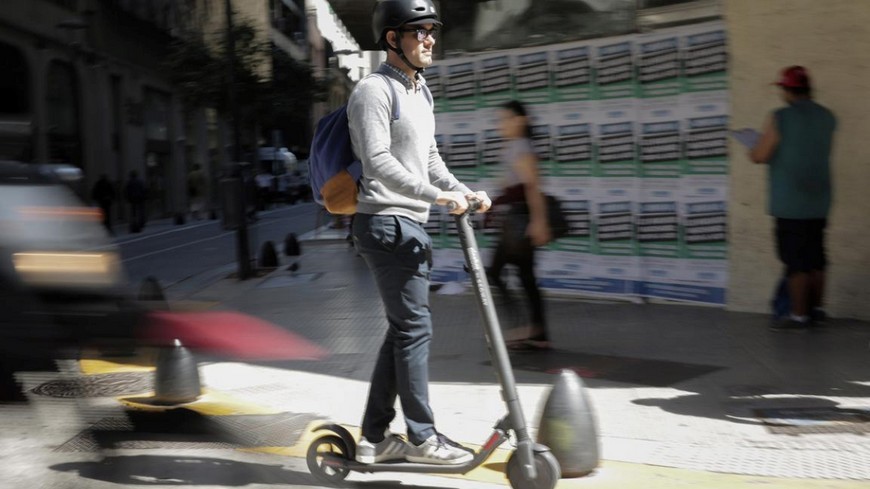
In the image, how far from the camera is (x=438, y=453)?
4262mm

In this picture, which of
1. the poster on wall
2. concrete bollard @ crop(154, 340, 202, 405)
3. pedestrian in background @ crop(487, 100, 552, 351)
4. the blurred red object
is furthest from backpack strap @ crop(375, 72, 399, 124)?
the poster on wall

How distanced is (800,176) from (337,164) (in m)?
4.54

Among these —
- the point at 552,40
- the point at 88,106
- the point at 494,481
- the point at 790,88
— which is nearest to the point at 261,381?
the point at 494,481

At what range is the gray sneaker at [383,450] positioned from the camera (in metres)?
4.35

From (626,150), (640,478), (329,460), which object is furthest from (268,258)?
(640,478)

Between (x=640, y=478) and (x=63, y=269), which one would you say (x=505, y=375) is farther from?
(x=63, y=269)

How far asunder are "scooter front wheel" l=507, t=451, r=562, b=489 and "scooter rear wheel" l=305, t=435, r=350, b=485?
72 centimetres

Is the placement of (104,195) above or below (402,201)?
below

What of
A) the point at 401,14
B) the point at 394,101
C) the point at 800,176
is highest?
the point at 401,14

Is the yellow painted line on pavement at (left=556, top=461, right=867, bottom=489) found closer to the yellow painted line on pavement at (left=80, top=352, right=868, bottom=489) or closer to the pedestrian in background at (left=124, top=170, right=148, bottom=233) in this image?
the yellow painted line on pavement at (left=80, top=352, right=868, bottom=489)

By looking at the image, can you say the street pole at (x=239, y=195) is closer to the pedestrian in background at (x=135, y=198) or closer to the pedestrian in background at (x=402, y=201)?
the pedestrian in background at (x=402, y=201)

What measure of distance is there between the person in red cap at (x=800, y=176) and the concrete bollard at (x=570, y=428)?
3.75 meters

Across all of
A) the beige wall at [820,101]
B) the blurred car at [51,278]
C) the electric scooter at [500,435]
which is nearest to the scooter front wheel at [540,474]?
the electric scooter at [500,435]

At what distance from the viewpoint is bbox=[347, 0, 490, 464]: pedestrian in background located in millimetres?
4129
